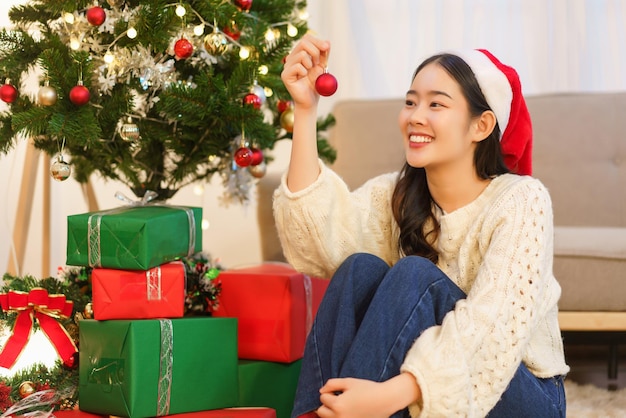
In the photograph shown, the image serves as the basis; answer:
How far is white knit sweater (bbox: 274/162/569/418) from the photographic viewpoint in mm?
1148

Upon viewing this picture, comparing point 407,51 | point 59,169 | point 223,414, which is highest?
point 407,51

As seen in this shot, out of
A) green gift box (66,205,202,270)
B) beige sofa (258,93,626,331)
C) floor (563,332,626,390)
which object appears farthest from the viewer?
beige sofa (258,93,626,331)

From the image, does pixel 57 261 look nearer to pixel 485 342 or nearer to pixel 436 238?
pixel 436 238

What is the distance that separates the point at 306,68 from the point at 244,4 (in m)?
0.44

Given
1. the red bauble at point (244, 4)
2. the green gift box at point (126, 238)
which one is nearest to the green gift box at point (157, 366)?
the green gift box at point (126, 238)

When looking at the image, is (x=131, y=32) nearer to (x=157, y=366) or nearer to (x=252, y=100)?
(x=252, y=100)

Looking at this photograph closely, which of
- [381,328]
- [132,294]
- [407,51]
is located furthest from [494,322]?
[407,51]

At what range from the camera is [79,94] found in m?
1.55

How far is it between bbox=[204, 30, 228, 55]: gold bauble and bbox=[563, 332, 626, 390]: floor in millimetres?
1155

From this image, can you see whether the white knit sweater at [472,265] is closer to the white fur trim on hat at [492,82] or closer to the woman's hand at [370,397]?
the woman's hand at [370,397]

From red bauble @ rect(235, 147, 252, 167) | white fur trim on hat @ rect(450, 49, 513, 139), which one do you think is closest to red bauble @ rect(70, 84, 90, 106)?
red bauble @ rect(235, 147, 252, 167)

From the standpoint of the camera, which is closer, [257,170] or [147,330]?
[147,330]

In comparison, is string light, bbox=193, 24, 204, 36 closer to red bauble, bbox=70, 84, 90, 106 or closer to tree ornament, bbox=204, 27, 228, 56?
tree ornament, bbox=204, 27, 228, 56

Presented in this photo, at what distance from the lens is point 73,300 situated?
5.51 feet
